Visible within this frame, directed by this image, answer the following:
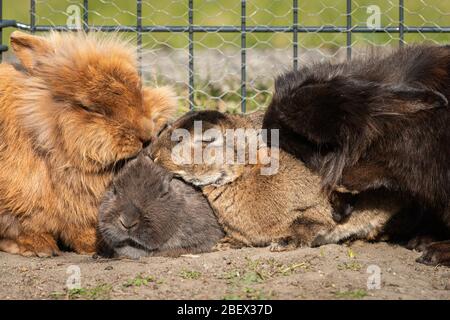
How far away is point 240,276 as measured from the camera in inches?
156

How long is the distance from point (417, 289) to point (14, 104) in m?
2.56

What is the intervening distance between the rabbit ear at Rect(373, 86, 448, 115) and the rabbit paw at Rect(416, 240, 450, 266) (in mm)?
799

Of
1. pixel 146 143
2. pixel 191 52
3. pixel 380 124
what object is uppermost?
pixel 191 52

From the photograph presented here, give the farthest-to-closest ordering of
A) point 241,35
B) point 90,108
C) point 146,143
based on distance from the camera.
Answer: point 241,35 → point 146,143 → point 90,108

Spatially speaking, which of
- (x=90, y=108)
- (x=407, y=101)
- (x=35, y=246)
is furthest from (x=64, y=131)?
(x=407, y=101)

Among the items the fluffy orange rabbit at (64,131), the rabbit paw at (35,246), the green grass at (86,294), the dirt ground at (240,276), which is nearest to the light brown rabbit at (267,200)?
the dirt ground at (240,276)

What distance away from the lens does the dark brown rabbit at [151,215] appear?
4.43 m

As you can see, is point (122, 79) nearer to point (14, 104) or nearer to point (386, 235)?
point (14, 104)

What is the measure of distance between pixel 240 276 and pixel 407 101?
1271 millimetres

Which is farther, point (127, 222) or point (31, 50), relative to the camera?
point (31, 50)

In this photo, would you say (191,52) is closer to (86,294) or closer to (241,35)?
(241,35)

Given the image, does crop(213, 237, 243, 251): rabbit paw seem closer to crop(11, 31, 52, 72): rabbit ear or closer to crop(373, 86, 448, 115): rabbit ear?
crop(373, 86, 448, 115): rabbit ear

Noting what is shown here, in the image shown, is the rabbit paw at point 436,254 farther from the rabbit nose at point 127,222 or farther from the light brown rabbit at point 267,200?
the rabbit nose at point 127,222

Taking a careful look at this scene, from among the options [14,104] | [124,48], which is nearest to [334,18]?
[124,48]
